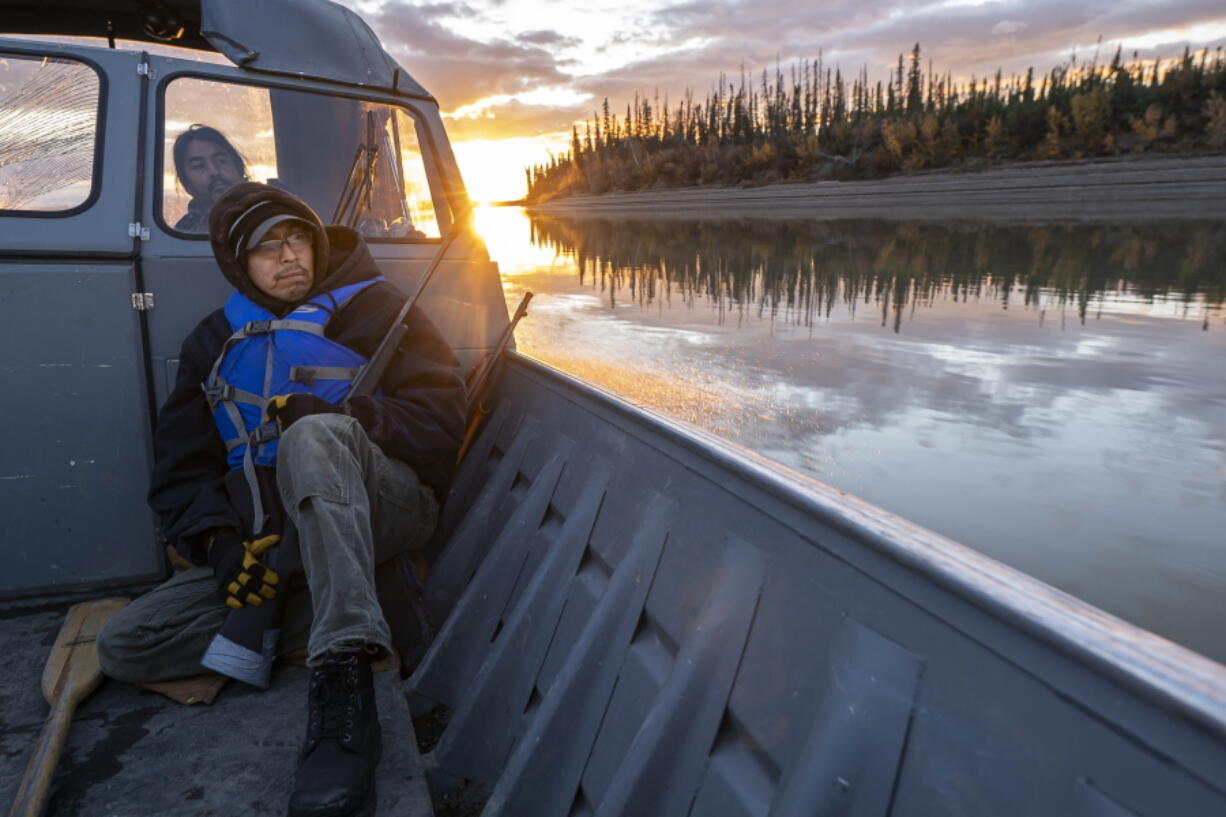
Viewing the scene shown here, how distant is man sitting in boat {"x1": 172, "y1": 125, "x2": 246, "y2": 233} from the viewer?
2.88 meters

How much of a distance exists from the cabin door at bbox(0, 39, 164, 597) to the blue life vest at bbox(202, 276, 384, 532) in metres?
0.46

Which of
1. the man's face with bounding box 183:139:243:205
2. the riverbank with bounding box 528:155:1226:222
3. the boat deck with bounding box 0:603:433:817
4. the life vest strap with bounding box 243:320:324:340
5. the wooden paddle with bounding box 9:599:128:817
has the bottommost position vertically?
the boat deck with bounding box 0:603:433:817

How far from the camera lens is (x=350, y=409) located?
240 cm

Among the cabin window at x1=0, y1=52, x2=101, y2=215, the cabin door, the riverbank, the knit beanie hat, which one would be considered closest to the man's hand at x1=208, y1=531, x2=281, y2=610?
the cabin door

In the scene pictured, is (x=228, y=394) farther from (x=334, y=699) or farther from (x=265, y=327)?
(x=334, y=699)

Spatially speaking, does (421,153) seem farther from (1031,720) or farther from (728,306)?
(728,306)

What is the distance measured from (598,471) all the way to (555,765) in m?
0.78

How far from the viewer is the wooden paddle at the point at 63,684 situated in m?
1.80

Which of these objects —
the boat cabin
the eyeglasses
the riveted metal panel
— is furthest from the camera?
the eyeglasses

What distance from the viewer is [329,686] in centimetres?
194

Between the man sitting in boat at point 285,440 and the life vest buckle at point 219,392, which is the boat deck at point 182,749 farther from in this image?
the life vest buckle at point 219,392

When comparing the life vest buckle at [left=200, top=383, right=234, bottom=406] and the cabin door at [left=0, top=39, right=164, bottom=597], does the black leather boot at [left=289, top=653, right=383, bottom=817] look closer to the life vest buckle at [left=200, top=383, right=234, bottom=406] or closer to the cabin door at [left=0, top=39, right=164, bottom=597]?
the life vest buckle at [left=200, top=383, right=234, bottom=406]

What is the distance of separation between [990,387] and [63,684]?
7365 millimetres

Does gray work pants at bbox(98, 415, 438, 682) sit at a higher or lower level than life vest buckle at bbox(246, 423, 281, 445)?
lower
